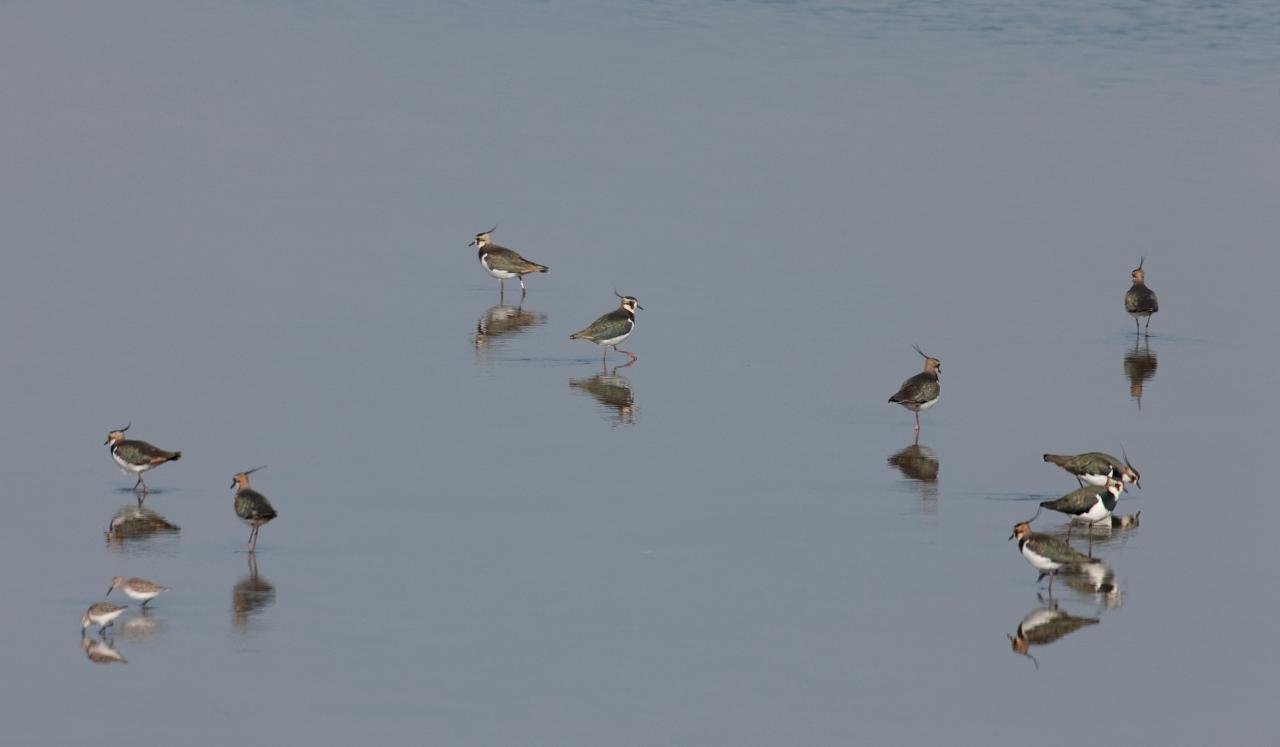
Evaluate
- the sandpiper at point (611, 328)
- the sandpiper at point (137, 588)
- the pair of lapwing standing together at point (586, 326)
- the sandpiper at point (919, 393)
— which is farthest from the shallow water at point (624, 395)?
the sandpiper at point (611, 328)

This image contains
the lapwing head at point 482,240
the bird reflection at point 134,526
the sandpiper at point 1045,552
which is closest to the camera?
the sandpiper at point 1045,552

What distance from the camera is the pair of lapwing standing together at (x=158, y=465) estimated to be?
59.5ft

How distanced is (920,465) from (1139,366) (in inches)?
209

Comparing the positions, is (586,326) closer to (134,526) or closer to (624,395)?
(624,395)

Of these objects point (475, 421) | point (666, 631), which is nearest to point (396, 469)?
point (475, 421)

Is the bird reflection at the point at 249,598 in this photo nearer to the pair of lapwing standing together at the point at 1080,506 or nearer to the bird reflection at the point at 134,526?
the bird reflection at the point at 134,526

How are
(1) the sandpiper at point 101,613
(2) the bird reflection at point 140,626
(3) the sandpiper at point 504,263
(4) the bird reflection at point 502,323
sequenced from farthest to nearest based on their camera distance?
(3) the sandpiper at point 504,263
(4) the bird reflection at point 502,323
(2) the bird reflection at point 140,626
(1) the sandpiper at point 101,613

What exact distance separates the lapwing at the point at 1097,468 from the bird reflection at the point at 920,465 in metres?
1.25

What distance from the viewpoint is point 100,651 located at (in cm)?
1592

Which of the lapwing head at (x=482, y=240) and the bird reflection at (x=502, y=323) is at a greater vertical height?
the lapwing head at (x=482, y=240)

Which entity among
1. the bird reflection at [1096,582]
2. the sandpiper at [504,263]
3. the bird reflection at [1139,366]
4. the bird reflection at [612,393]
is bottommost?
the bird reflection at [1096,582]

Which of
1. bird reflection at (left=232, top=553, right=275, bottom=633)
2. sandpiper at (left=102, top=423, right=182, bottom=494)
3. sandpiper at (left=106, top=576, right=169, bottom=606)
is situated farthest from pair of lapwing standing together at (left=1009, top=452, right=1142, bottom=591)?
sandpiper at (left=102, top=423, right=182, bottom=494)

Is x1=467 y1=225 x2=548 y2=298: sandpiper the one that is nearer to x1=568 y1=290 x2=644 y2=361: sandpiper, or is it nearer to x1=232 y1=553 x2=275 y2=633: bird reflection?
x1=568 y1=290 x2=644 y2=361: sandpiper

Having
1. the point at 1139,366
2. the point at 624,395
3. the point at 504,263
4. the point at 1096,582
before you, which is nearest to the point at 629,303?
the point at 624,395
